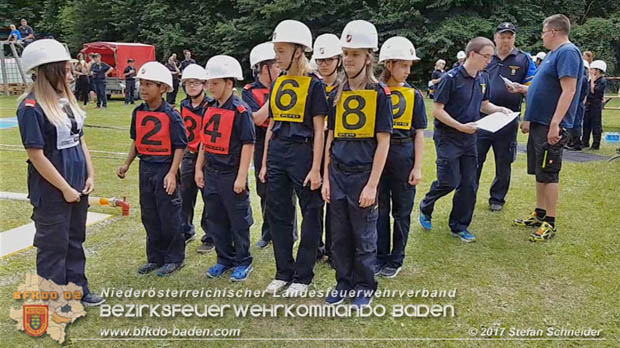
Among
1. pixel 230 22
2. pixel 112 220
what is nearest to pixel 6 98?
pixel 230 22

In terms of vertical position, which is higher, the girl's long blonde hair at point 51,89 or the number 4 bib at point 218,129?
the girl's long blonde hair at point 51,89

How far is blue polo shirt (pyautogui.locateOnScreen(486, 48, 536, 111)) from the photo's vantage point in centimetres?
582

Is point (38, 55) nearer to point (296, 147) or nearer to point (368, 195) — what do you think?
point (296, 147)

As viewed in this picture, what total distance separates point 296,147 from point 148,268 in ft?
5.61

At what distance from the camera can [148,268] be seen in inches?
170

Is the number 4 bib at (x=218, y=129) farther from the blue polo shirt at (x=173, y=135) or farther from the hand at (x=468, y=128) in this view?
the hand at (x=468, y=128)

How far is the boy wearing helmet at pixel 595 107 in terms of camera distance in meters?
10.4

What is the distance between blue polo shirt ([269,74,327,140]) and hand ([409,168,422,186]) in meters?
0.96

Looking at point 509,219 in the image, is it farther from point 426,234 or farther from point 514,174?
point 514,174

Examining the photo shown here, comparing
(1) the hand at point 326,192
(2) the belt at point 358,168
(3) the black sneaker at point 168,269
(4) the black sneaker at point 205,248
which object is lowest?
(4) the black sneaker at point 205,248

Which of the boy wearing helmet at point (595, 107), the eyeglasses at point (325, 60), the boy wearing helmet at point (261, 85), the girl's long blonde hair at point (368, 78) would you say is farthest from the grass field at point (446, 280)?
the boy wearing helmet at point (595, 107)

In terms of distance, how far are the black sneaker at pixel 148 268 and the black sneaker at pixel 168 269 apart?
66mm

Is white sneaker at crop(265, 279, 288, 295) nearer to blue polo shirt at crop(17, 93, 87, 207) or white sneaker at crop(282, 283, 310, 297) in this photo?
white sneaker at crop(282, 283, 310, 297)

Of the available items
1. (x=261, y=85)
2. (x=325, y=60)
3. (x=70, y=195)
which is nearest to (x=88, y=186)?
(x=70, y=195)
